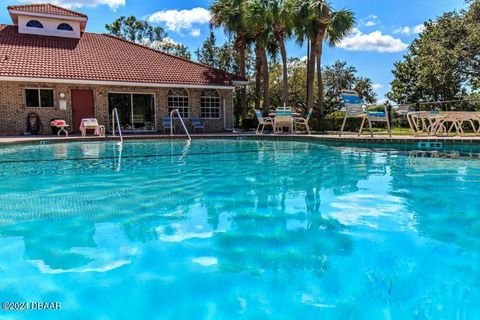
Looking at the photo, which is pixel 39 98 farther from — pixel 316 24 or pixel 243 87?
pixel 316 24

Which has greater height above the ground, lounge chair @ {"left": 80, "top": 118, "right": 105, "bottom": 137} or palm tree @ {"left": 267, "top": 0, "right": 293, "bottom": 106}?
palm tree @ {"left": 267, "top": 0, "right": 293, "bottom": 106}

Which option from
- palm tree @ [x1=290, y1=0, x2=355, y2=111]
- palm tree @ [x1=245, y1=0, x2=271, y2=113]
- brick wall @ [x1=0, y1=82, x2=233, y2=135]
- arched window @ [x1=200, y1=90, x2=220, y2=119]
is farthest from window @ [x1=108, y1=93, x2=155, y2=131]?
palm tree @ [x1=290, y1=0, x2=355, y2=111]

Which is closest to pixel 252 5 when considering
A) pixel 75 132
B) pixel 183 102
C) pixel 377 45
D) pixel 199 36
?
pixel 183 102

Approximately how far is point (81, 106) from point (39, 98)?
1.56 m

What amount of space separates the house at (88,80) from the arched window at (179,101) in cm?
4

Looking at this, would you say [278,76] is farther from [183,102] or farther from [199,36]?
[183,102]

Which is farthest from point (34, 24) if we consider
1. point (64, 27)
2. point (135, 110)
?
point (135, 110)

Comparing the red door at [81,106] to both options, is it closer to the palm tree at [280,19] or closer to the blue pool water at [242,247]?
the palm tree at [280,19]

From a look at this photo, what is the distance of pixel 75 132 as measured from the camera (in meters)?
16.8

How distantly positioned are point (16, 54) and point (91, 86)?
3.06m

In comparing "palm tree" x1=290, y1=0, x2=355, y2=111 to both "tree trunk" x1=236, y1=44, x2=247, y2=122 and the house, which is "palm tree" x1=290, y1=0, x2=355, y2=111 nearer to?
"tree trunk" x1=236, y1=44, x2=247, y2=122

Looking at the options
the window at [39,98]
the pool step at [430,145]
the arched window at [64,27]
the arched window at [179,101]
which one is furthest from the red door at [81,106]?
the pool step at [430,145]

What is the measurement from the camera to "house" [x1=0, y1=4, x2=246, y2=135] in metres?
15.7

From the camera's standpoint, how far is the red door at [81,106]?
16.7m
